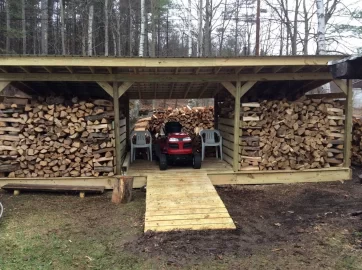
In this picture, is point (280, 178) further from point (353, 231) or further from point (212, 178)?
point (353, 231)

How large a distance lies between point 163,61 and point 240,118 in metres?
2.27

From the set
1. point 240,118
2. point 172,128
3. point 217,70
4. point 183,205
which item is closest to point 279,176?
point 240,118

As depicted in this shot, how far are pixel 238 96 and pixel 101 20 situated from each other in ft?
45.3

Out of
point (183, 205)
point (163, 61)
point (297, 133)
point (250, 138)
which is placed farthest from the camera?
point (297, 133)

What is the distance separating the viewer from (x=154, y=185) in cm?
562

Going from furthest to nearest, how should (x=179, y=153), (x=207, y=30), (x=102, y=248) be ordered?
(x=207, y=30) < (x=179, y=153) < (x=102, y=248)

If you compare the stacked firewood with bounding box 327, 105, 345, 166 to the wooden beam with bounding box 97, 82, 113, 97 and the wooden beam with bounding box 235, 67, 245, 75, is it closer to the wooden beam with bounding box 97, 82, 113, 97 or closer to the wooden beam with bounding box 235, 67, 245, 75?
the wooden beam with bounding box 235, 67, 245, 75

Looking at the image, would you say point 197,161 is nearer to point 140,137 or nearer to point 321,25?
point 140,137

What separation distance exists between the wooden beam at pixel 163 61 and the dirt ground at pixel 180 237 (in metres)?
2.53

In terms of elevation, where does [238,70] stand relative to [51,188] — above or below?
above

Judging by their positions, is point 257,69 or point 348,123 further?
point 348,123

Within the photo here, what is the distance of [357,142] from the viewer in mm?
8117

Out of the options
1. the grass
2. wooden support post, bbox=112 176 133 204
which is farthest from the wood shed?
the grass

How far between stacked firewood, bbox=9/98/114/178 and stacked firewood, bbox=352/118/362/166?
6.53 m
